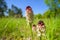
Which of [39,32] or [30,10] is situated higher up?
[30,10]

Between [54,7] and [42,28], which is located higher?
[54,7]

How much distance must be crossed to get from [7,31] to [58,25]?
3.98ft

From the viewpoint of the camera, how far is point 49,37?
270 centimetres

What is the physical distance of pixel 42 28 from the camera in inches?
61.5

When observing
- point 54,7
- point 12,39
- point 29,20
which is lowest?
point 12,39

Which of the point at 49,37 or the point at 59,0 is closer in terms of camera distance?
the point at 49,37

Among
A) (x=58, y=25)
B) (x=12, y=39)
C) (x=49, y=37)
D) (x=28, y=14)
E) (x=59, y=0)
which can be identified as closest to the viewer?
(x=28, y=14)

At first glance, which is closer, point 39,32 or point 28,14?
point 39,32

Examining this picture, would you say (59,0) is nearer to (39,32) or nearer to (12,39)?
(12,39)

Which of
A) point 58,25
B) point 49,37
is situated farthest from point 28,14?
point 58,25

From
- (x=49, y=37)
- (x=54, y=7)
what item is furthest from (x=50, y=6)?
(x=49, y=37)

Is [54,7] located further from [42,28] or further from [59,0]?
[42,28]

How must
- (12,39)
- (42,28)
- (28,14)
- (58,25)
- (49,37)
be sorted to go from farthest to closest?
(58,25) → (12,39) → (49,37) → (28,14) → (42,28)

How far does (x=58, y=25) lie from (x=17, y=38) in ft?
3.79
